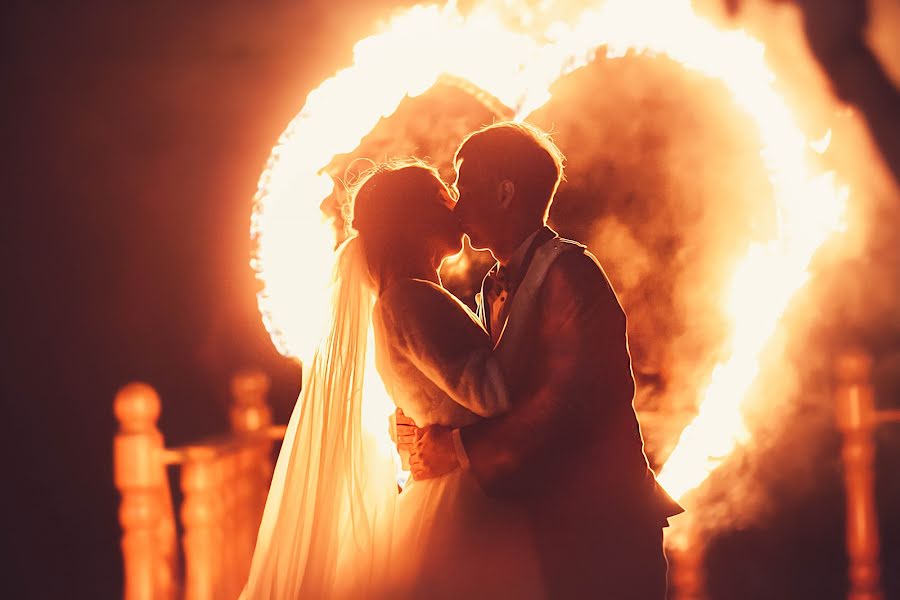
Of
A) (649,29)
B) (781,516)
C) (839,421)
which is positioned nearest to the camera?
(649,29)

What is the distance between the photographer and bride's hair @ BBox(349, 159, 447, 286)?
7.60 feet

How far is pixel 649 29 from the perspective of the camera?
3.32 m

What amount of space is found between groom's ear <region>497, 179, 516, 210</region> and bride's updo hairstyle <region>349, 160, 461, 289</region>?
0.46ft

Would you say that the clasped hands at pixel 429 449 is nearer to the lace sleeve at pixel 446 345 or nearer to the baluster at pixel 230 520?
the lace sleeve at pixel 446 345

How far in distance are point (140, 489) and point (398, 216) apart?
1.41 meters

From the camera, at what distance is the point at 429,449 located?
2336 mm

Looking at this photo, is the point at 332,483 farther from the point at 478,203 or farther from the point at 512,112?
the point at 512,112

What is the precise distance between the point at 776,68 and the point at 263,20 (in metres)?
2.43

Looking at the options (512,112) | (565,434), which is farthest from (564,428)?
(512,112)

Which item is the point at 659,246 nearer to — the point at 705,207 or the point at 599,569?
the point at 705,207

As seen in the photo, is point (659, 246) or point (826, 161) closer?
point (659, 246)

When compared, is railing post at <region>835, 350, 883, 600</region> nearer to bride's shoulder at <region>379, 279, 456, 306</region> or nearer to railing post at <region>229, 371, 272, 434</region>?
bride's shoulder at <region>379, 279, 456, 306</region>

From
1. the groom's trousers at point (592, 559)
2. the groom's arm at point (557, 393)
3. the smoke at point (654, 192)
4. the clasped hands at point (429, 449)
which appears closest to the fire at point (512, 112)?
the smoke at point (654, 192)

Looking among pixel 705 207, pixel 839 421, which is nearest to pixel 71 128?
pixel 705 207
